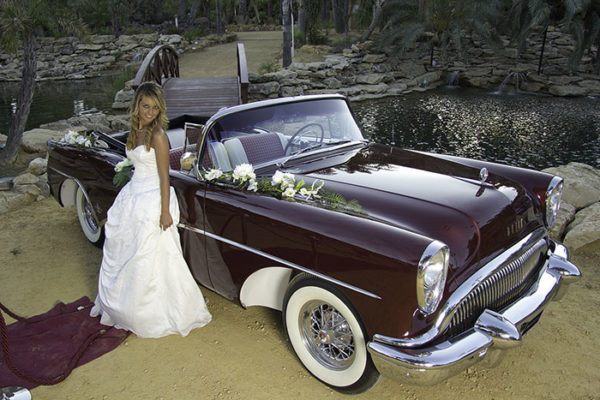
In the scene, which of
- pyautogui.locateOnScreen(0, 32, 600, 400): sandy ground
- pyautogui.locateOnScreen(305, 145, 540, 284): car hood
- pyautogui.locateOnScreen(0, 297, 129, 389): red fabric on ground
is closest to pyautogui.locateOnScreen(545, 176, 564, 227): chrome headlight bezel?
pyautogui.locateOnScreen(305, 145, 540, 284): car hood

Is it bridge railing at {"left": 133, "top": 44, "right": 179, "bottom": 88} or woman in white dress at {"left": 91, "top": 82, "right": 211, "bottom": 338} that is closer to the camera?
woman in white dress at {"left": 91, "top": 82, "right": 211, "bottom": 338}

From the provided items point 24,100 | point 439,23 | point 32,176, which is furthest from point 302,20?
point 32,176

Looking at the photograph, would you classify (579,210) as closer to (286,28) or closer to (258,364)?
(258,364)

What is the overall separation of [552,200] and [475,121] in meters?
9.13

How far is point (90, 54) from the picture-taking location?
2597 centimetres

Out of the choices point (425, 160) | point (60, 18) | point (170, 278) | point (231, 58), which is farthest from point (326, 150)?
point (231, 58)

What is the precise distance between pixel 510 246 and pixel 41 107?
17428mm

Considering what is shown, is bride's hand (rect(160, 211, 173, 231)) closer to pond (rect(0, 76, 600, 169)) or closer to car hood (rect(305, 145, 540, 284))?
car hood (rect(305, 145, 540, 284))

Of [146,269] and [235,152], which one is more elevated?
[235,152]

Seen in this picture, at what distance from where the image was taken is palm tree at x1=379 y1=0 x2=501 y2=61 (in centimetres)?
1778

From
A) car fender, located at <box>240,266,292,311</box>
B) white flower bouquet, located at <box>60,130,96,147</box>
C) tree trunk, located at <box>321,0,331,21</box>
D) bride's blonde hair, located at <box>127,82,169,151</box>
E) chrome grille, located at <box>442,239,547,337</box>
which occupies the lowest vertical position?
car fender, located at <box>240,266,292,311</box>

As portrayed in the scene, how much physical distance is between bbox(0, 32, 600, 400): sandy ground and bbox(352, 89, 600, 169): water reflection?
4998 millimetres

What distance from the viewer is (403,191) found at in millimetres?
2957

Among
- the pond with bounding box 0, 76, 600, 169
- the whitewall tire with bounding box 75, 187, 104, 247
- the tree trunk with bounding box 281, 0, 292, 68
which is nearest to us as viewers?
the whitewall tire with bounding box 75, 187, 104, 247
